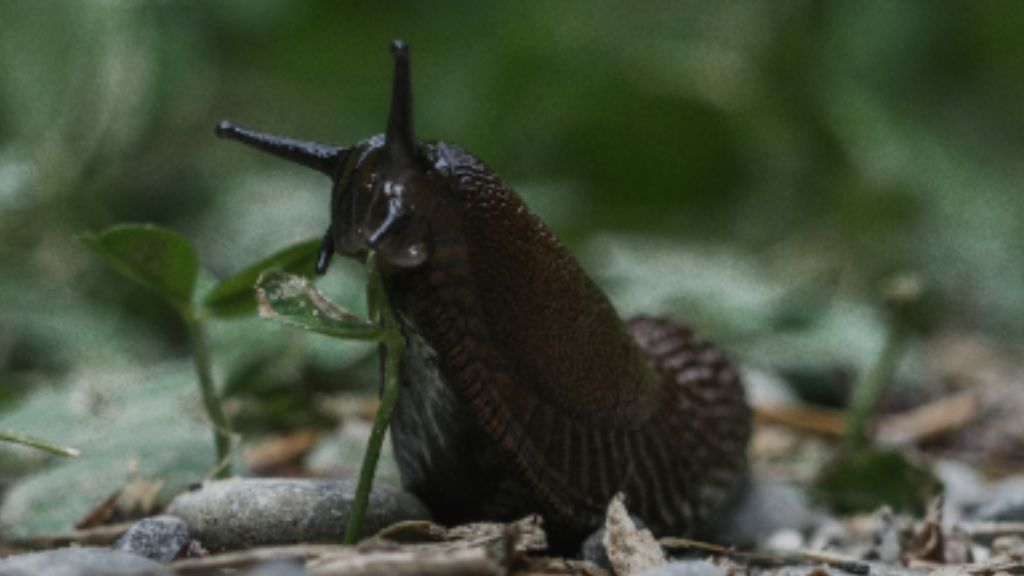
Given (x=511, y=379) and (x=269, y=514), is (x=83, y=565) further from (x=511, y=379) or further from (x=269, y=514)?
(x=511, y=379)

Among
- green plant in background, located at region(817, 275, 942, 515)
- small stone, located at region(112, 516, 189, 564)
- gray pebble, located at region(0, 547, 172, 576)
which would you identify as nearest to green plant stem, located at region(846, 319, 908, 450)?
green plant in background, located at region(817, 275, 942, 515)

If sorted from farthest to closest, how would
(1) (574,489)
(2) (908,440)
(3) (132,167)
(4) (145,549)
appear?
(3) (132,167) → (2) (908,440) → (1) (574,489) → (4) (145,549)

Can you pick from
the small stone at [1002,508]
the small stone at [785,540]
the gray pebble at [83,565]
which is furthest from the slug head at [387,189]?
the small stone at [1002,508]

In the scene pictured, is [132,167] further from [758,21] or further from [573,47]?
[758,21]

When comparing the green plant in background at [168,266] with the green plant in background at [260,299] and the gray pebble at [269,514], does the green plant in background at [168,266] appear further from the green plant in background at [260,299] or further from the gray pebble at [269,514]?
the gray pebble at [269,514]

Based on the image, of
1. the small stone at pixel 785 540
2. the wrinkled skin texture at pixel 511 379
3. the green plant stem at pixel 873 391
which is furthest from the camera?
the green plant stem at pixel 873 391

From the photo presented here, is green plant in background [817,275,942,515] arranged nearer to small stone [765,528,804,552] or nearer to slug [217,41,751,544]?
small stone [765,528,804,552]

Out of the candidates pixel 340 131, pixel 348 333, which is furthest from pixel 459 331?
pixel 340 131

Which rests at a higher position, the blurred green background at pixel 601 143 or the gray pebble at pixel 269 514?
the blurred green background at pixel 601 143
